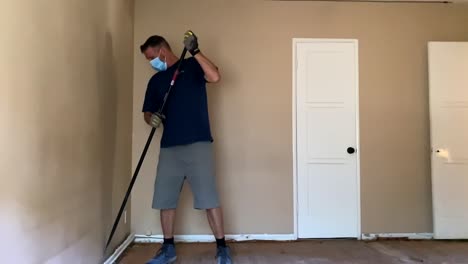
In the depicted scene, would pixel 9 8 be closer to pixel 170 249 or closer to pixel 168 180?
pixel 168 180

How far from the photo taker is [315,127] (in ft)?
12.9

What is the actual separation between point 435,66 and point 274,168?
1.79m

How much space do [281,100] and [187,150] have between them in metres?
1.24

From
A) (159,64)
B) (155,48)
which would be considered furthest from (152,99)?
(155,48)

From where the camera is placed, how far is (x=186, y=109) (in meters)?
3.10

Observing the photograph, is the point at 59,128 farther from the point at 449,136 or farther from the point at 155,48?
the point at 449,136

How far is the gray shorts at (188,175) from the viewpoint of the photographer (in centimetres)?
306

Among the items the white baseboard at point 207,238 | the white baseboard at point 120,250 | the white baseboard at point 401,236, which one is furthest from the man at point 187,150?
the white baseboard at point 401,236

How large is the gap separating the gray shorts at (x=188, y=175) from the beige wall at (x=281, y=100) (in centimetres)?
75

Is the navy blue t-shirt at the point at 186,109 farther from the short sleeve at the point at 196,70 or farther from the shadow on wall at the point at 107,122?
the shadow on wall at the point at 107,122

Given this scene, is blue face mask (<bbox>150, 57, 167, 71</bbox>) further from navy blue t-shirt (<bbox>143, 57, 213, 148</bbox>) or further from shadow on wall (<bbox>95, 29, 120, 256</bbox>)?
shadow on wall (<bbox>95, 29, 120, 256</bbox>)

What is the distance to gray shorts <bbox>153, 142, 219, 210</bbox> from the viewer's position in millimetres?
3059

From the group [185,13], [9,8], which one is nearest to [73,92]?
[9,8]

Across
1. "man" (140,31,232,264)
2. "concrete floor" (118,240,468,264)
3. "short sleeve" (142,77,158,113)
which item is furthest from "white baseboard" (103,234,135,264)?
"short sleeve" (142,77,158,113)
